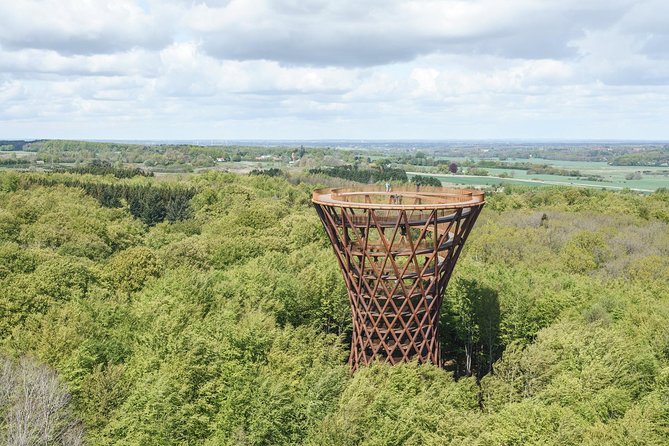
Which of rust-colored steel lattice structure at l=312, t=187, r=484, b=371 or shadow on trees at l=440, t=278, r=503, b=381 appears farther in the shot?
shadow on trees at l=440, t=278, r=503, b=381

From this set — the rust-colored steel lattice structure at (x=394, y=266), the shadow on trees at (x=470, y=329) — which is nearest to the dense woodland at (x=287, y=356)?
the shadow on trees at (x=470, y=329)

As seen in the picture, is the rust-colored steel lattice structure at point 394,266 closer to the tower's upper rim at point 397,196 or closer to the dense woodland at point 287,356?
the tower's upper rim at point 397,196

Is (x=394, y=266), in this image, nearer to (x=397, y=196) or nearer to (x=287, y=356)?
(x=397, y=196)

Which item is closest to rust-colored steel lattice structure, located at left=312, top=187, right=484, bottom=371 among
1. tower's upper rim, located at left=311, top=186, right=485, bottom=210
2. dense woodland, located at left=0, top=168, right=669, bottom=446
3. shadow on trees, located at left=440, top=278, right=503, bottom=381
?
tower's upper rim, located at left=311, top=186, right=485, bottom=210

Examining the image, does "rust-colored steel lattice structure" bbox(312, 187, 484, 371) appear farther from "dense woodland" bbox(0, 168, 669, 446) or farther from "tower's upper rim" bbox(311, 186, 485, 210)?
"dense woodland" bbox(0, 168, 669, 446)

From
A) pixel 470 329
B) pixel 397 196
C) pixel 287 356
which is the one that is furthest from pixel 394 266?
pixel 470 329

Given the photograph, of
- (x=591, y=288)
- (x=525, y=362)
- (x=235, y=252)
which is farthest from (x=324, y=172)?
(x=525, y=362)
